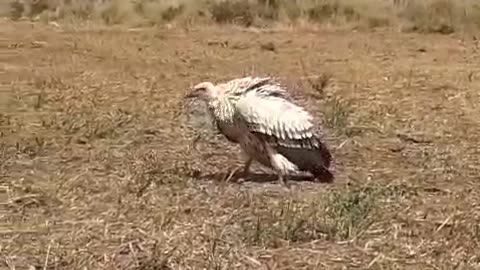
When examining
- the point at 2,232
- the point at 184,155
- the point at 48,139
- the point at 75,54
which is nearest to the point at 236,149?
the point at 184,155

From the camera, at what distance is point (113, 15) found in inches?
595

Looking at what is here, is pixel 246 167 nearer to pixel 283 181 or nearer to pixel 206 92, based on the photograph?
pixel 283 181

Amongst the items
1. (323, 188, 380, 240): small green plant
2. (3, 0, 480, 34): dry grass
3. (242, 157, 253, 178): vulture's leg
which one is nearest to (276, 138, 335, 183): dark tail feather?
(242, 157, 253, 178): vulture's leg

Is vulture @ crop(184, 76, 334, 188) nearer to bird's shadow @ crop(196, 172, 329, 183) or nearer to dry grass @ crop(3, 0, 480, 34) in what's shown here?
bird's shadow @ crop(196, 172, 329, 183)

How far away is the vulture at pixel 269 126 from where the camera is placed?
5.71 metres

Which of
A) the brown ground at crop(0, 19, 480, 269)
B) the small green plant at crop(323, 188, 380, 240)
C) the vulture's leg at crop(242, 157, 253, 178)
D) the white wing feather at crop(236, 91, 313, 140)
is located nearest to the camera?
the brown ground at crop(0, 19, 480, 269)

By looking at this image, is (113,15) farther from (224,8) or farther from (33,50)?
(33,50)

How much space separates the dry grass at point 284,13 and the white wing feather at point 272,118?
8.11m

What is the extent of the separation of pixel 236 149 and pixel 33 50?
16.4 ft

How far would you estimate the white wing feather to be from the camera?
569cm

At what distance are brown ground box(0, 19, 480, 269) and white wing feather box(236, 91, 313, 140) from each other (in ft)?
0.93

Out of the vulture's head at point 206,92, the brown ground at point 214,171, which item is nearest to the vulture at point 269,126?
the vulture's head at point 206,92

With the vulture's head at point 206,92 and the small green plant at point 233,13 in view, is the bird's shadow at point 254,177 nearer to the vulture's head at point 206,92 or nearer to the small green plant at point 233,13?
the vulture's head at point 206,92

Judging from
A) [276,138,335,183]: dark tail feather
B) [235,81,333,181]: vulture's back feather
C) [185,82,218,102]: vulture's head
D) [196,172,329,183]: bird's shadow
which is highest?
[185,82,218,102]: vulture's head
